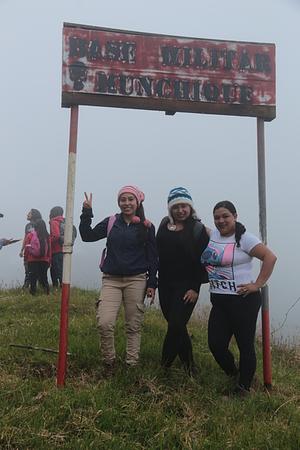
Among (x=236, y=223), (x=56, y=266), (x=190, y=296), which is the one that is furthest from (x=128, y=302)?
(x=56, y=266)

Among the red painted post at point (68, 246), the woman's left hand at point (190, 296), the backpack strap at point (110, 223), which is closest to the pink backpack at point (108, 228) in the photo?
the backpack strap at point (110, 223)

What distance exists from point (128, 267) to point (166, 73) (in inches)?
80.0

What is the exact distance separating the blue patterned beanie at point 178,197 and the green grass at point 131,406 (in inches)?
66.2

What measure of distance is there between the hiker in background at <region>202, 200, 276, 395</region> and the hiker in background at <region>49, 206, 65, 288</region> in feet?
19.9

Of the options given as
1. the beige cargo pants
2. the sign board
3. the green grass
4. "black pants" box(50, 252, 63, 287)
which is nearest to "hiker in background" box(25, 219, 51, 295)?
"black pants" box(50, 252, 63, 287)

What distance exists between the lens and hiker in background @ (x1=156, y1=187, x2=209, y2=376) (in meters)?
4.71

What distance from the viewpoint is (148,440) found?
3.61 meters

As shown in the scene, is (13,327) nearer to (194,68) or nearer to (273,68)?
(194,68)

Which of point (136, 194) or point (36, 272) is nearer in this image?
point (136, 194)

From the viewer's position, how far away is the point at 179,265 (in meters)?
4.76

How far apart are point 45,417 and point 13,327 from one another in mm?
2956

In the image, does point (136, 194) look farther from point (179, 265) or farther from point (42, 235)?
point (42, 235)

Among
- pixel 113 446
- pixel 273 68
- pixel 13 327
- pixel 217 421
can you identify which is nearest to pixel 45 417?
pixel 113 446

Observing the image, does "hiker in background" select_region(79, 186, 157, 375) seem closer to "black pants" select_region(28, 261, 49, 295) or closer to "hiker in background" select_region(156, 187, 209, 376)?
"hiker in background" select_region(156, 187, 209, 376)
